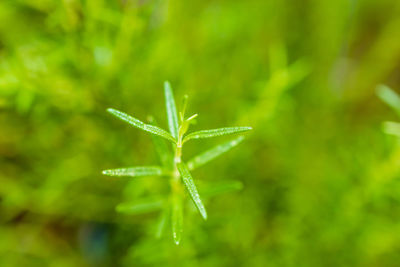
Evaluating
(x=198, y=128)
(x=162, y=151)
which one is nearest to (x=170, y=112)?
(x=162, y=151)

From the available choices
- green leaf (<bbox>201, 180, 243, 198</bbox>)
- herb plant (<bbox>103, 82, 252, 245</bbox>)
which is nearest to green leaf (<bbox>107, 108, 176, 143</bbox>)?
herb plant (<bbox>103, 82, 252, 245</bbox>)

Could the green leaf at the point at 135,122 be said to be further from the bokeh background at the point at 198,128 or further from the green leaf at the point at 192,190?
the bokeh background at the point at 198,128

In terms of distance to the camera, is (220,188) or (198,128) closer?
(220,188)

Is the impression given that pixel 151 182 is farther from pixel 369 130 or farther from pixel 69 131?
pixel 369 130

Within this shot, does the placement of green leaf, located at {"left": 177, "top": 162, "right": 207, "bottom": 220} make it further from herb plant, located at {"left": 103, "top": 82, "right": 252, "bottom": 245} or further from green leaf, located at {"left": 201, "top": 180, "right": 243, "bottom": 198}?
green leaf, located at {"left": 201, "top": 180, "right": 243, "bottom": 198}

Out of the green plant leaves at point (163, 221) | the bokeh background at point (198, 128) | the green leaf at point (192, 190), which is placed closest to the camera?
the green leaf at point (192, 190)

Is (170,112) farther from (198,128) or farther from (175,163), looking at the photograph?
(198,128)

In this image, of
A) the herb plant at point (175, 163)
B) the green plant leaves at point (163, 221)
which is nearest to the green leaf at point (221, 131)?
the herb plant at point (175, 163)
